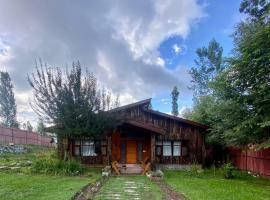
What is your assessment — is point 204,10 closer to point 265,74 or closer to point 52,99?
point 265,74

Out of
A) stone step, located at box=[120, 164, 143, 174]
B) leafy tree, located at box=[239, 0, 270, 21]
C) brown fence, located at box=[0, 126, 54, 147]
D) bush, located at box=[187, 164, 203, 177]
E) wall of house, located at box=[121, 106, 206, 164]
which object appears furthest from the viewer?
brown fence, located at box=[0, 126, 54, 147]

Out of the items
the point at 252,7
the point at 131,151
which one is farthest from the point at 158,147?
the point at 252,7

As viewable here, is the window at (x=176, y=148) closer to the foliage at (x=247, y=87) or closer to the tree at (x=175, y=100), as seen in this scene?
the foliage at (x=247, y=87)

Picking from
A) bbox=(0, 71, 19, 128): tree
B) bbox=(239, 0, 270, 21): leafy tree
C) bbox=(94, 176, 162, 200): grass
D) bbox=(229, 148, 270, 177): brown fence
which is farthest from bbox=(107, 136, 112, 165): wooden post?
bbox=(0, 71, 19, 128): tree

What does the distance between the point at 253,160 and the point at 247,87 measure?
248 inches

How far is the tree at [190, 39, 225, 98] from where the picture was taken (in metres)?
45.5

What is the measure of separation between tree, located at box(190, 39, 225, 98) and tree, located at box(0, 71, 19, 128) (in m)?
29.3

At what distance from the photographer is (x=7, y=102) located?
5125 cm

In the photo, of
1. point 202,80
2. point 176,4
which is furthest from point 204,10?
point 202,80

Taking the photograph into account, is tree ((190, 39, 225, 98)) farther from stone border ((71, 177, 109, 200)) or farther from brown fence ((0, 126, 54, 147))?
stone border ((71, 177, 109, 200))

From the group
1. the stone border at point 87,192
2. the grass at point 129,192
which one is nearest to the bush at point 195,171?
the grass at point 129,192

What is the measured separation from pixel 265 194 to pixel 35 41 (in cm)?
1473

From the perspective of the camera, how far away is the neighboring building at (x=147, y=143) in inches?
923

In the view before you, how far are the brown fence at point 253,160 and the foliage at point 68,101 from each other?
9.88m
